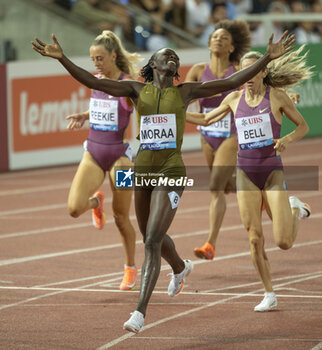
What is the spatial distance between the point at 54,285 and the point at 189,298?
4.52 feet

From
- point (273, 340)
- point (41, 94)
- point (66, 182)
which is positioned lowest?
point (273, 340)

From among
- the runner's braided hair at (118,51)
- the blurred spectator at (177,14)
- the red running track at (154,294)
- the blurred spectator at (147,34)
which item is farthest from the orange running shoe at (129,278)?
the blurred spectator at (177,14)

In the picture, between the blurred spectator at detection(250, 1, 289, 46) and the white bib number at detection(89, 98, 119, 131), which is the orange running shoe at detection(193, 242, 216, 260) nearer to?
the white bib number at detection(89, 98, 119, 131)

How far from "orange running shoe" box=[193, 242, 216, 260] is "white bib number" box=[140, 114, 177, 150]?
2.70 m

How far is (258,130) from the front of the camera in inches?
330

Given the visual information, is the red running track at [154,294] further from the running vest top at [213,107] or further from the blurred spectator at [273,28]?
the blurred spectator at [273,28]

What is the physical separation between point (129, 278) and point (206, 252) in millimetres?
1266

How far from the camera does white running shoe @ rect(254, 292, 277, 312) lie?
8062 mm

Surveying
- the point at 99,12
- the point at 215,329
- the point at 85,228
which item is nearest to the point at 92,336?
the point at 215,329

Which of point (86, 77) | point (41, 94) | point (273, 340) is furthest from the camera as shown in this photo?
point (41, 94)

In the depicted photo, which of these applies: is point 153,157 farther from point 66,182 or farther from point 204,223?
point 66,182

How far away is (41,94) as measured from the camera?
17.8 m

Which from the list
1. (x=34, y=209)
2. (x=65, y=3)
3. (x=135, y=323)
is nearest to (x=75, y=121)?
(x=135, y=323)

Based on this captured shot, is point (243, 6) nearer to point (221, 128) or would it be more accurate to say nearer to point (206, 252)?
point (221, 128)
